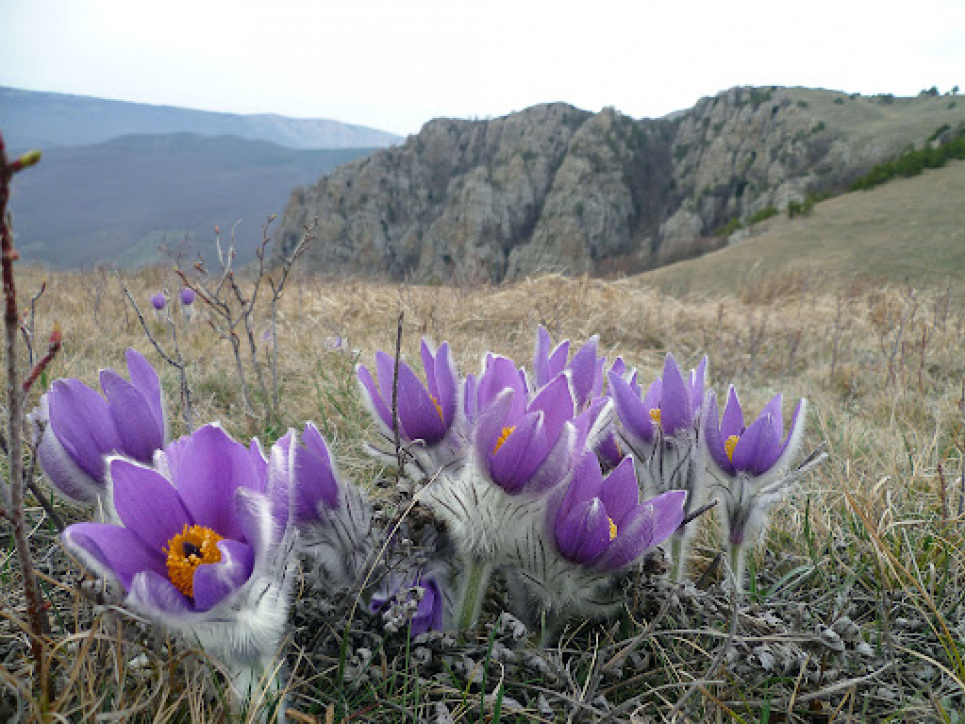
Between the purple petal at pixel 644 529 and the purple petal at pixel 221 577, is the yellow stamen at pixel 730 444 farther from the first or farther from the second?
the purple petal at pixel 221 577

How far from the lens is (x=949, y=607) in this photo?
52.7 inches

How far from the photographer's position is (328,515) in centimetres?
96

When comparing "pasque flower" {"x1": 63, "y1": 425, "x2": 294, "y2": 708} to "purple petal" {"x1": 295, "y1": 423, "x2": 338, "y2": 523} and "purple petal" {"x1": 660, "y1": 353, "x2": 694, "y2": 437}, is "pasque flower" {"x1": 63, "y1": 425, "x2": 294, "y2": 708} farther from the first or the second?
"purple petal" {"x1": 660, "y1": 353, "x2": 694, "y2": 437}

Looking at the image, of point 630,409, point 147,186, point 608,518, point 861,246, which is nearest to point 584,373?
point 630,409

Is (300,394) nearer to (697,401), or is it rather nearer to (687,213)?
(697,401)

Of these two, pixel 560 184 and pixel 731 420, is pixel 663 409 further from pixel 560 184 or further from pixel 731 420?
pixel 560 184

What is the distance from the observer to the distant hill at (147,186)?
91.6 metres

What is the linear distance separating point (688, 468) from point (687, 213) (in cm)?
5013

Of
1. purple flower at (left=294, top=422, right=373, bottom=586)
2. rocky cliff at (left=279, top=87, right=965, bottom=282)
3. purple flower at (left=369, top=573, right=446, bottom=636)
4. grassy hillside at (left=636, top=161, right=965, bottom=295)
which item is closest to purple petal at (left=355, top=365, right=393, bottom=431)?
purple flower at (left=294, top=422, right=373, bottom=586)

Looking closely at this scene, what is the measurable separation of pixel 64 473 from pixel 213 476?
343 mm

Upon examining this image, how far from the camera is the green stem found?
0.96 m

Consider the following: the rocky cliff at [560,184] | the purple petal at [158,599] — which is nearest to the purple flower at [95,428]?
the purple petal at [158,599]

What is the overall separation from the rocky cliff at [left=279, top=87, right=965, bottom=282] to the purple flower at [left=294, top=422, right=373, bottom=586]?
45.6 m

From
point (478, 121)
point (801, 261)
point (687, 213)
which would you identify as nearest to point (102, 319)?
point (801, 261)
